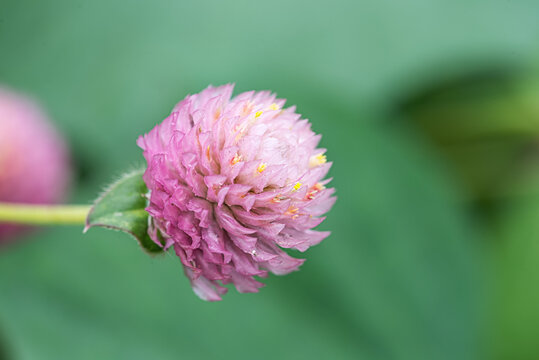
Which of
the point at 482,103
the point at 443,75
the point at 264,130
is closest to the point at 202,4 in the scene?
the point at 443,75

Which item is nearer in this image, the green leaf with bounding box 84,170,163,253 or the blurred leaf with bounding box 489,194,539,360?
the green leaf with bounding box 84,170,163,253

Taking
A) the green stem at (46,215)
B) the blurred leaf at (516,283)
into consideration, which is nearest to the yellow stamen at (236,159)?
the green stem at (46,215)

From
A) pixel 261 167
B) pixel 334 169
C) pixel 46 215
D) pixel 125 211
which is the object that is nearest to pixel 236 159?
pixel 261 167

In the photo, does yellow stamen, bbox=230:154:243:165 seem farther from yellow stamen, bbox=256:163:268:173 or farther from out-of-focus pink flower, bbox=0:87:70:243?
out-of-focus pink flower, bbox=0:87:70:243

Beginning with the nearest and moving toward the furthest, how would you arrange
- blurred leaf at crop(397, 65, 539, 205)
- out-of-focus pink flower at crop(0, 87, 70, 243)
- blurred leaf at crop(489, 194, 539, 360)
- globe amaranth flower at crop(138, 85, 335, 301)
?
globe amaranth flower at crop(138, 85, 335, 301), out-of-focus pink flower at crop(0, 87, 70, 243), blurred leaf at crop(489, 194, 539, 360), blurred leaf at crop(397, 65, 539, 205)

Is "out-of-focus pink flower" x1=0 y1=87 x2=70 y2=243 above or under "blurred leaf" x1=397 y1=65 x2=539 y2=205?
under

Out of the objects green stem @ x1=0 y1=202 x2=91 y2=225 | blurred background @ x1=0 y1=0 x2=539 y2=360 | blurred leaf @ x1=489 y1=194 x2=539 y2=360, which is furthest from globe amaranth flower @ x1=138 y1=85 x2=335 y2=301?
blurred leaf @ x1=489 y1=194 x2=539 y2=360

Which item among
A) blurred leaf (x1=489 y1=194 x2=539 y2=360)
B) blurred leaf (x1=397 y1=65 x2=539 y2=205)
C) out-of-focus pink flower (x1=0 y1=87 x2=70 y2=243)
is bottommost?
blurred leaf (x1=489 y1=194 x2=539 y2=360)
